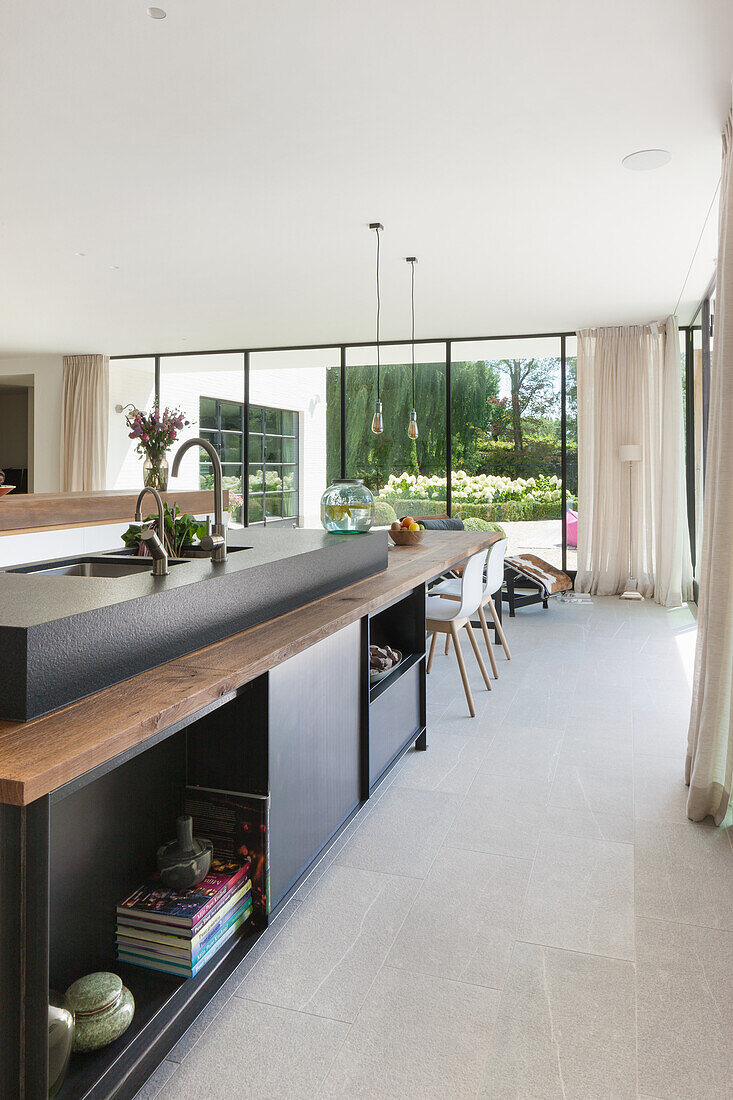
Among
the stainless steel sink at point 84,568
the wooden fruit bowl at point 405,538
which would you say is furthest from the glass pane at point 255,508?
the stainless steel sink at point 84,568

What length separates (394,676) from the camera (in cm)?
303

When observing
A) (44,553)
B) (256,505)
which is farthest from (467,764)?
(256,505)

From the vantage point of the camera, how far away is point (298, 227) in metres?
4.73

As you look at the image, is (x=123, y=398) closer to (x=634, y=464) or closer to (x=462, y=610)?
(x=634, y=464)

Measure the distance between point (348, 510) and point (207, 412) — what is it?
20.5 feet

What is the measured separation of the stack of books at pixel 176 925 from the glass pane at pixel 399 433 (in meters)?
6.79

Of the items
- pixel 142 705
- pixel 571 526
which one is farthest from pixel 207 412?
pixel 142 705

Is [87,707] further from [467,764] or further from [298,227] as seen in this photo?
[298,227]

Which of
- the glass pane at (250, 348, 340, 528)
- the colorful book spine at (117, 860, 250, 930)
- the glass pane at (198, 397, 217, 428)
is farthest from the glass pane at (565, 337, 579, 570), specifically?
the colorful book spine at (117, 860, 250, 930)

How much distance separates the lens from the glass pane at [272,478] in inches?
365

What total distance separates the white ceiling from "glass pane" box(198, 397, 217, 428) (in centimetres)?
268

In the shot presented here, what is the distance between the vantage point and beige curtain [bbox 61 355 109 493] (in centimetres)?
931

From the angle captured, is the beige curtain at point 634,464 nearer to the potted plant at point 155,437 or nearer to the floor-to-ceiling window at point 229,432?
the floor-to-ceiling window at point 229,432

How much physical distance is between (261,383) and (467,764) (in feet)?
22.2
